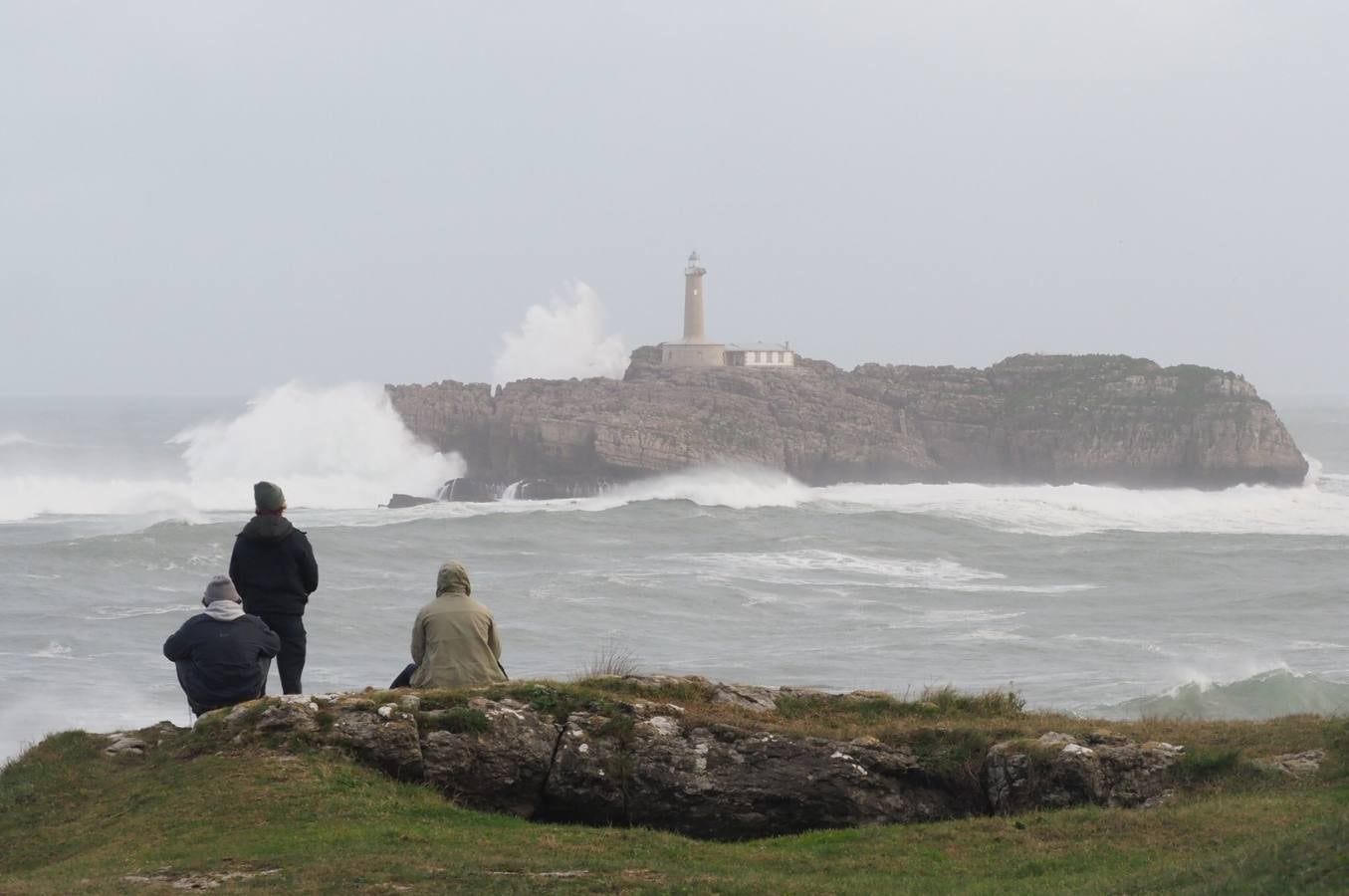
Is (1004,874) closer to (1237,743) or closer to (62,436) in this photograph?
(1237,743)

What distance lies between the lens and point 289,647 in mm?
11023

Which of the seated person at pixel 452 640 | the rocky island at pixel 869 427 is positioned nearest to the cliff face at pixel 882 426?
the rocky island at pixel 869 427

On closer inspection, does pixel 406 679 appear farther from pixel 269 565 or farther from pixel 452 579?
pixel 269 565

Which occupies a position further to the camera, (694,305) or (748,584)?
(694,305)

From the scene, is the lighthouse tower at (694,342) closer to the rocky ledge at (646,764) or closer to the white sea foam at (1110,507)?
the white sea foam at (1110,507)

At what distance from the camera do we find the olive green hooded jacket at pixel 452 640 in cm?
1107

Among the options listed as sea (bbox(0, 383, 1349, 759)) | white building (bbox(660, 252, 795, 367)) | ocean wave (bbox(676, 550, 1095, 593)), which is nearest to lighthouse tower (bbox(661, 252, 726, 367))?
white building (bbox(660, 252, 795, 367))

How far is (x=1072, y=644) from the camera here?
98.5 feet

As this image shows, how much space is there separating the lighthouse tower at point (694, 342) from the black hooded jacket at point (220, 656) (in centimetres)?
8799

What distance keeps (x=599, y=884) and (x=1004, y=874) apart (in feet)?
7.07

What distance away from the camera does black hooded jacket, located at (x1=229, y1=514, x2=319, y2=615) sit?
1074 centimetres

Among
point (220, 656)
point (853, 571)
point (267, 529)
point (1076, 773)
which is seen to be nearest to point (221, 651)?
point (220, 656)

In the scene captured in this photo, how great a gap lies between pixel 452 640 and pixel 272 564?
1.43 m

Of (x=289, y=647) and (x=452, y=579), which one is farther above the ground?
(x=452, y=579)
